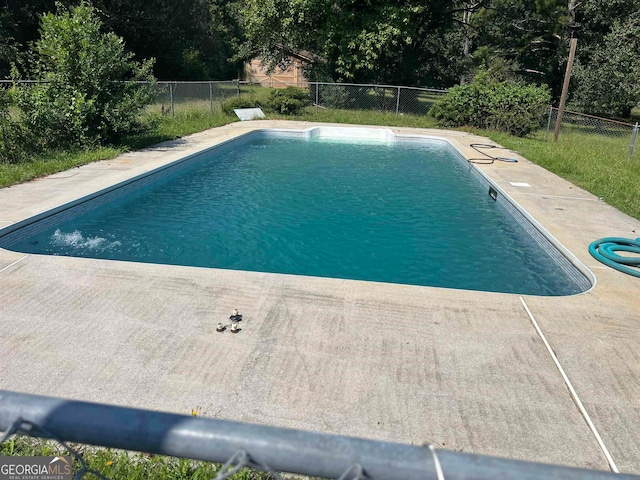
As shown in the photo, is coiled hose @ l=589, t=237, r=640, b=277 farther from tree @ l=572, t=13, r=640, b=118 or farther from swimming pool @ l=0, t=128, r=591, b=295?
tree @ l=572, t=13, r=640, b=118

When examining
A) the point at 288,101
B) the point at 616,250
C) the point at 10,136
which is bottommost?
the point at 616,250

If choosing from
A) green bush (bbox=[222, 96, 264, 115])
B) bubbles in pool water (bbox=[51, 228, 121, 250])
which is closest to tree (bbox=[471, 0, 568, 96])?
green bush (bbox=[222, 96, 264, 115])

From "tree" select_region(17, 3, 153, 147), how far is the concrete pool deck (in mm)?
6045

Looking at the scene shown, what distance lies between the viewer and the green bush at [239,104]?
61.7ft

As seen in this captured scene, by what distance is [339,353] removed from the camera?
3498 millimetres

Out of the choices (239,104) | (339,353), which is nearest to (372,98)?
(239,104)

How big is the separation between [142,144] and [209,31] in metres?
21.2

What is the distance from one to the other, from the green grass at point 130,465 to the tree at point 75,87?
900 cm

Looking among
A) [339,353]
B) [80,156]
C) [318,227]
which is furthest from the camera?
[80,156]

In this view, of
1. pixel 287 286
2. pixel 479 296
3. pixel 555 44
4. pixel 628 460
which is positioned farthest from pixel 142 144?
pixel 555 44

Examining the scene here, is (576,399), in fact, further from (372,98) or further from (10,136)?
(372,98)

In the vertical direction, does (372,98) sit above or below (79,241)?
above

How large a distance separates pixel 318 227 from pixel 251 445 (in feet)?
21.6

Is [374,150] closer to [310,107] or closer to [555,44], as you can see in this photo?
[310,107]
